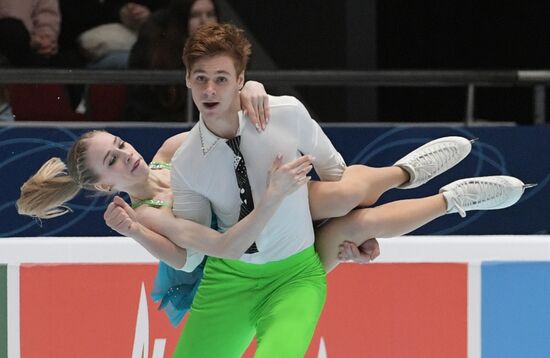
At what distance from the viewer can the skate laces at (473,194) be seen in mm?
4340

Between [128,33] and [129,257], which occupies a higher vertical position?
[128,33]

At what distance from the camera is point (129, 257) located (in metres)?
4.63

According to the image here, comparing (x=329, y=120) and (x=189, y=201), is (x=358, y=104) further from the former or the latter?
(x=189, y=201)

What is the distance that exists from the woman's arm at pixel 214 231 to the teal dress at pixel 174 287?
1.04 feet

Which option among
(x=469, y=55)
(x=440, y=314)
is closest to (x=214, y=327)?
(x=440, y=314)

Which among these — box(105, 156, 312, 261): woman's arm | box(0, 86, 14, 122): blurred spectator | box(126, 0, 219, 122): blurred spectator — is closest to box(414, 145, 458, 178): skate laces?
box(105, 156, 312, 261): woman's arm

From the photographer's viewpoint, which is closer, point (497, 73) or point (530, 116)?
point (497, 73)

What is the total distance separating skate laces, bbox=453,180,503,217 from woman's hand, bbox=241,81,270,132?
0.80 m

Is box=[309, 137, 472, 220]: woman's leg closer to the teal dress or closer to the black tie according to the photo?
the black tie

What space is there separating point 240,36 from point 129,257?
3.58ft

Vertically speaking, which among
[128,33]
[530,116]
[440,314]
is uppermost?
[128,33]

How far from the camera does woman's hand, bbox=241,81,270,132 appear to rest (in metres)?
3.88

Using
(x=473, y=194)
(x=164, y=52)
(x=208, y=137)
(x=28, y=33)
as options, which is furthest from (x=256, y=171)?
(x=28, y=33)

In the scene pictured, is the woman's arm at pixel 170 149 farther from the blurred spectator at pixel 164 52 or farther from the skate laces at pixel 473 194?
the blurred spectator at pixel 164 52
